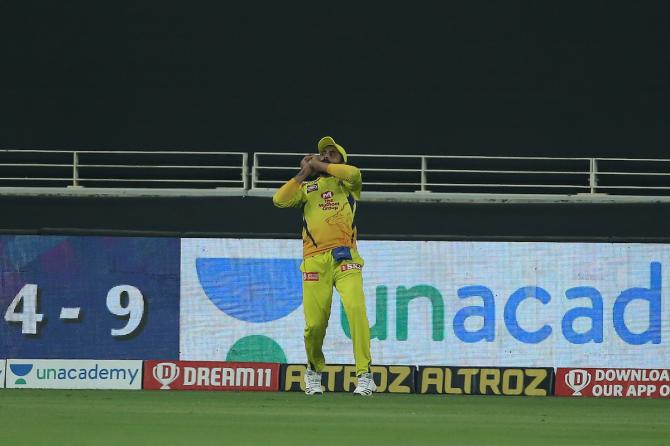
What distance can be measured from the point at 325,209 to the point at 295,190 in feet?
0.83

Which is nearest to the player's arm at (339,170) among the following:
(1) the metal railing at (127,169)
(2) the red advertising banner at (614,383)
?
(2) the red advertising banner at (614,383)

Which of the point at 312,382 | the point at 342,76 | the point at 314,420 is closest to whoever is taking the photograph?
the point at 314,420

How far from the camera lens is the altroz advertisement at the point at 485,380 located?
1040 centimetres

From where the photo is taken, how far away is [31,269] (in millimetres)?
10523

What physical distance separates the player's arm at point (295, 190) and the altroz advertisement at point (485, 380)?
7.27ft

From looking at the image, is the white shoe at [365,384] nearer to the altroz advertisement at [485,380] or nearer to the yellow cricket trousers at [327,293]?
the yellow cricket trousers at [327,293]

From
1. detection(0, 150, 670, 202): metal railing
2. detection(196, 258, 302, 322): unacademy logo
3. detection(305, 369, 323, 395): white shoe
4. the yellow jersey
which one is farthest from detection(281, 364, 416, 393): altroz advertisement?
detection(0, 150, 670, 202): metal railing

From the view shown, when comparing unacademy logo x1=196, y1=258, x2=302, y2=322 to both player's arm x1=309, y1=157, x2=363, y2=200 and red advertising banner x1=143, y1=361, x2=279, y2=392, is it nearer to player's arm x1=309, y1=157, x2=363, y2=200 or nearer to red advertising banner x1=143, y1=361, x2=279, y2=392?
red advertising banner x1=143, y1=361, x2=279, y2=392

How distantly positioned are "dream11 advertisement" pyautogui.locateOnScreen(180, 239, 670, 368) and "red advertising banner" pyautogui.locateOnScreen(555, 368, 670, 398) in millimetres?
83

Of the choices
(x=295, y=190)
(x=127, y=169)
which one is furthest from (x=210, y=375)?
(x=127, y=169)

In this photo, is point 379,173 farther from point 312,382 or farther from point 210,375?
point 312,382

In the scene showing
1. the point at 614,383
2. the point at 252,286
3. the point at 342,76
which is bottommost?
the point at 614,383

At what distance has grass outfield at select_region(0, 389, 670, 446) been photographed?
604cm

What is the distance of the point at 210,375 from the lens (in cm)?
1041
